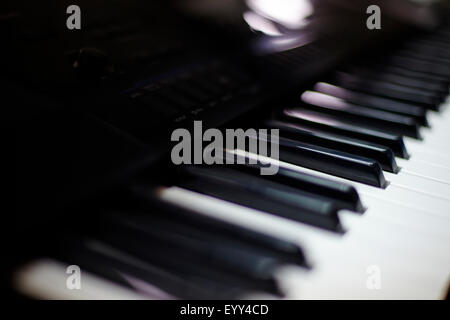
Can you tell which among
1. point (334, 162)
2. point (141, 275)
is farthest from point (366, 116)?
point (141, 275)

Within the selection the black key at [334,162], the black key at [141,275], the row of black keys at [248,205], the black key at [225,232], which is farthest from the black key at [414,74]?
the black key at [141,275]

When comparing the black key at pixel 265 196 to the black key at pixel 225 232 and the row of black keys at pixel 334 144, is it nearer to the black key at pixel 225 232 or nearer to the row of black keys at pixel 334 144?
the row of black keys at pixel 334 144

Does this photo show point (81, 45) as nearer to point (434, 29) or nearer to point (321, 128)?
point (321, 128)

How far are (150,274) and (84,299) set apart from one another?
7cm

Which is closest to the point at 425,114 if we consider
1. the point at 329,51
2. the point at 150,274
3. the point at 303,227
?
the point at 329,51

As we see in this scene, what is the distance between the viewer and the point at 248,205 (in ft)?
2.41

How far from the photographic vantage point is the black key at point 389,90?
142cm

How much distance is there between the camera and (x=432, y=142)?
3.89 ft

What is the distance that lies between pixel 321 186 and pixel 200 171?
0.63 feet

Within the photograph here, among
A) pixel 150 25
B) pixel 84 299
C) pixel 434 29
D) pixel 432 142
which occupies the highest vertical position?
pixel 434 29

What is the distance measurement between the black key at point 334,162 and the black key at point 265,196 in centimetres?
15

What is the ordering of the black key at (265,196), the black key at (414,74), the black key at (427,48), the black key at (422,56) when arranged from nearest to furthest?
the black key at (265,196) → the black key at (414,74) → the black key at (422,56) → the black key at (427,48)

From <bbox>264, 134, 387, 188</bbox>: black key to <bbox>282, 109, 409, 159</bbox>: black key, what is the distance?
151 mm

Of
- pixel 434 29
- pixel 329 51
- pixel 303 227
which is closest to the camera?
pixel 303 227
